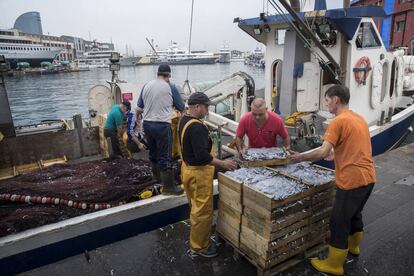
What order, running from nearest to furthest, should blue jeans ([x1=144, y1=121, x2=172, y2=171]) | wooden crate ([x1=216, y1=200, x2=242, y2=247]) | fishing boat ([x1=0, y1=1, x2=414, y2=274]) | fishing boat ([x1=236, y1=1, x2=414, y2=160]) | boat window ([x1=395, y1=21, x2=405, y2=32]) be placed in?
wooden crate ([x1=216, y1=200, x2=242, y2=247]) → fishing boat ([x1=0, y1=1, x2=414, y2=274]) → blue jeans ([x1=144, y1=121, x2=172, y2=171]) → fishing boat ([x1=236, y1=1, x2=414, y2=160]) → boat window ([x1=395, y1=21, x2=405, y2=32])

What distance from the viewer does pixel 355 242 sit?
329 cm

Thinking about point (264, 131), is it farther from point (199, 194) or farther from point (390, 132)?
point (390, 132)

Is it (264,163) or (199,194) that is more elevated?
(264,163)

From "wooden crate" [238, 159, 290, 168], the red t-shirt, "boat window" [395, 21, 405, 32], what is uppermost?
"boat window" [395, 21, 405, 32]

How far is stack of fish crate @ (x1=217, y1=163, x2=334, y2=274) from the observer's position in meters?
2.84

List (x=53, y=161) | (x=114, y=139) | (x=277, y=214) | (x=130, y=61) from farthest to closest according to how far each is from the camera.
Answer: (x=130, y=61), (x=53, y=161), (x=114, y=139), (x=277, y=214)

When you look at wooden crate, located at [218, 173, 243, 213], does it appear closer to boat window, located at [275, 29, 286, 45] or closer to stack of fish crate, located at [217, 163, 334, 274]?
stack of fish crate, located at [217, 163, 334, 274]

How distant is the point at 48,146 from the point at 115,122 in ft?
7.15

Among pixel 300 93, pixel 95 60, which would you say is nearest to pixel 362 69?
pixel 300 93

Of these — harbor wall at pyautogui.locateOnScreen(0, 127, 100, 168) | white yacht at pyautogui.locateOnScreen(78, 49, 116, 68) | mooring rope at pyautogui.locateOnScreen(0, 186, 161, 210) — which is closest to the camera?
mooring rope at pyautogui.locateOnScreen(0, 186, 161, 210)

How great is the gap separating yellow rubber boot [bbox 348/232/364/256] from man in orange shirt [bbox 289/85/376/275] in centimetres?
33

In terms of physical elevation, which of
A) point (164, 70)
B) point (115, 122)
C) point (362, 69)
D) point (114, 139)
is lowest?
point (114, 139)

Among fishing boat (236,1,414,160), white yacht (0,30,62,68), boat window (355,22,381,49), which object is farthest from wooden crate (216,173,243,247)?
white yacht (0,30,62,68)

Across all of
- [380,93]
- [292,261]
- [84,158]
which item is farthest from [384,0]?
[292,261]
